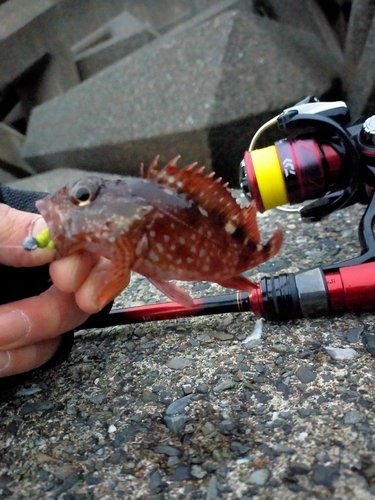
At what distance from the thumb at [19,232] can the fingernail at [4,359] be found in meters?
0.26

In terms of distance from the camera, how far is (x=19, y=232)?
113cm

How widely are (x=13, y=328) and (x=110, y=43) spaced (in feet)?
12.6

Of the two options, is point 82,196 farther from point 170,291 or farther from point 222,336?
point 222,336

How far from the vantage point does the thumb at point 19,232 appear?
111cm

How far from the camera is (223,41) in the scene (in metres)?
3.26

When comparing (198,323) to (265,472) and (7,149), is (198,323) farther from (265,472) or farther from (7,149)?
(7,149)

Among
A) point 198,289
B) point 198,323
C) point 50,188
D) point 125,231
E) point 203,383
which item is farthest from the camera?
point 50,188

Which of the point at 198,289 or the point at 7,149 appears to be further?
the point at 7,149

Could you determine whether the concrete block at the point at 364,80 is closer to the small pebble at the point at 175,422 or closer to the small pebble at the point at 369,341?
the small pebble at the point at 369,341

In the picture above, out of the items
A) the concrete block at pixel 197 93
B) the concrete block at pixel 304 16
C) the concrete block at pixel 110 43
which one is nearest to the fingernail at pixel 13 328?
the concrete block at pixel 197 93

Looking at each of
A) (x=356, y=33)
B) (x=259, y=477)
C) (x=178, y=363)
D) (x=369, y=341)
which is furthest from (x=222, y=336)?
(x=356, y=33)

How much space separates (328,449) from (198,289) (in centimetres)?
89

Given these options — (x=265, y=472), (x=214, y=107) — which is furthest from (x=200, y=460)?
(x=214, y=107)

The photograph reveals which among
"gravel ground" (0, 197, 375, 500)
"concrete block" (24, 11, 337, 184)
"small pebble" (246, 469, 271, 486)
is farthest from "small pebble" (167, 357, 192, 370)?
"concrete block" (24, 11, 337, 184)
